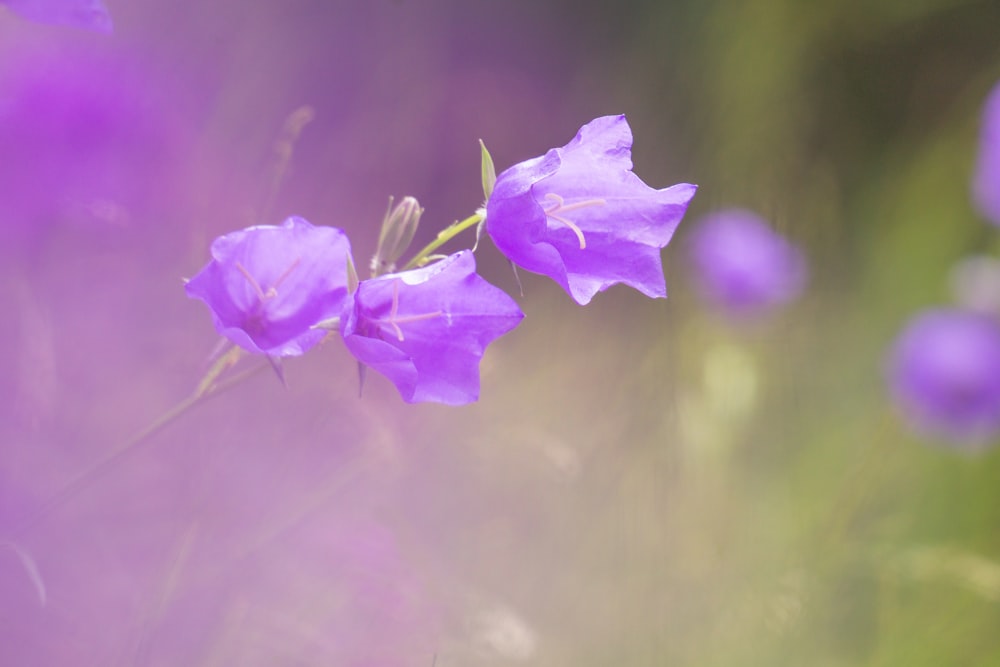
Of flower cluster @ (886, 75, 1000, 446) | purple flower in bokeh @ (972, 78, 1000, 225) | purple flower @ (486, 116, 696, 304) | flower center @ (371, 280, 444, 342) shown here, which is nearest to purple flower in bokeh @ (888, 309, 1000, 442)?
flower cluster @ (886, 75, 1000, 446)

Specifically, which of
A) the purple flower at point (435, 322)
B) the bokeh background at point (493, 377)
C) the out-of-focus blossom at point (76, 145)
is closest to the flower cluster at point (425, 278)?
the purple flower at point (435, 322)

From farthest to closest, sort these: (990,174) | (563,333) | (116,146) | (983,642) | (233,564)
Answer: (563,333) → (990,174) → (983,642) → (116,146) → (233,564)

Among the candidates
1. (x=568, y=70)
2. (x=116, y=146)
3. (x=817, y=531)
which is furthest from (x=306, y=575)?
(x=568, y=70)

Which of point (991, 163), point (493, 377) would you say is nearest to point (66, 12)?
point (493, 377)

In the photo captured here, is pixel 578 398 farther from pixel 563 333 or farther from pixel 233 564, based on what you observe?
pixel 233 564

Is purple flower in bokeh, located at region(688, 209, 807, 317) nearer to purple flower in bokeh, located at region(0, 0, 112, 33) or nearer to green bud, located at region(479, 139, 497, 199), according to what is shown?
green bud, located at region(479, 139, 497, 199)

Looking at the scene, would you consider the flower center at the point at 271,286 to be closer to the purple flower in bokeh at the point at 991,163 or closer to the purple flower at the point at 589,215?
the purple flower at the point at 589,215

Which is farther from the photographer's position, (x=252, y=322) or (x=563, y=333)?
(x=563, y=333)
